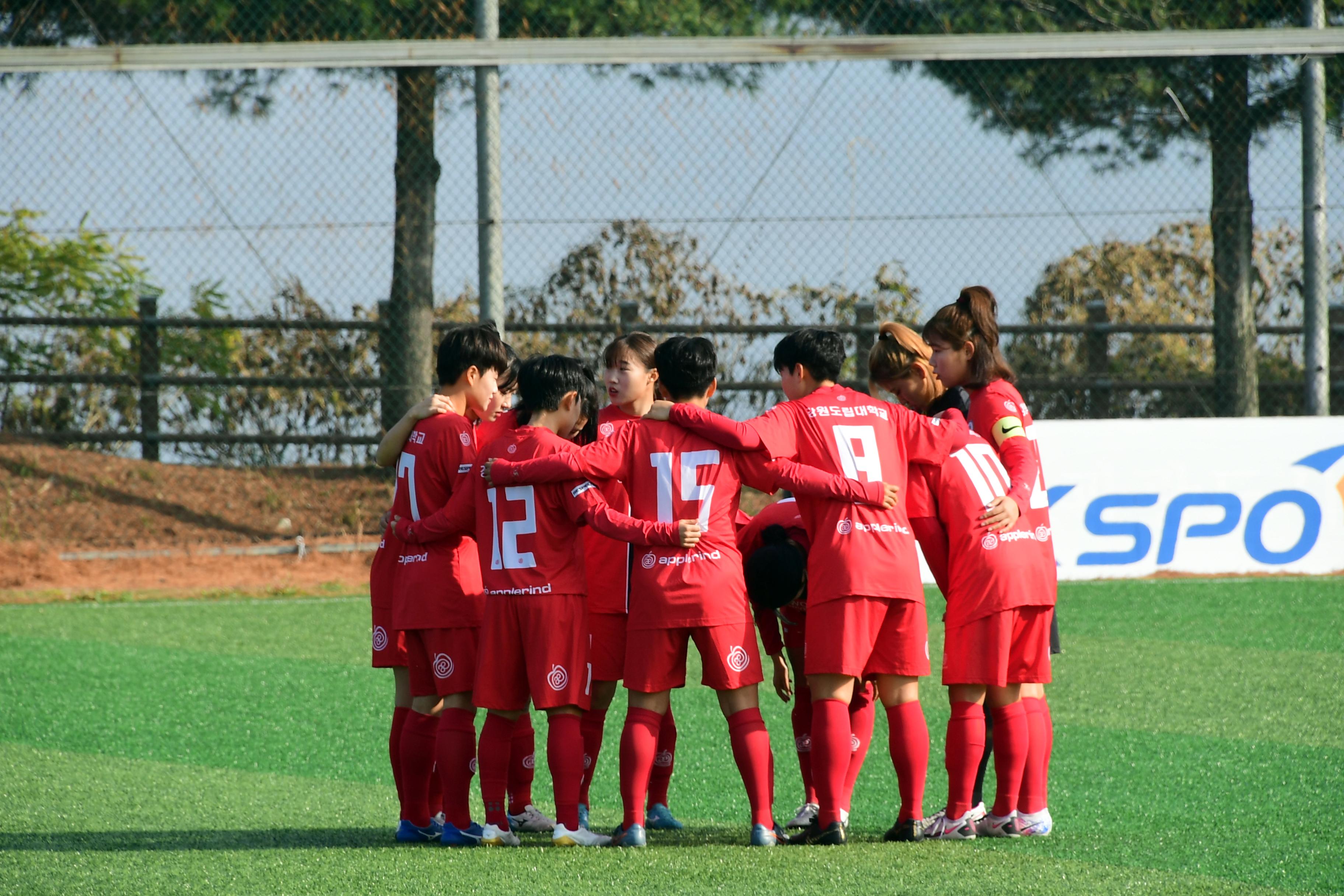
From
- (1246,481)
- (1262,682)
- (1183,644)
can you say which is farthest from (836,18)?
(1262,682)

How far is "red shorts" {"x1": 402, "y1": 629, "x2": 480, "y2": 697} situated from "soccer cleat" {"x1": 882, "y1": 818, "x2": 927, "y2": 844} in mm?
1343

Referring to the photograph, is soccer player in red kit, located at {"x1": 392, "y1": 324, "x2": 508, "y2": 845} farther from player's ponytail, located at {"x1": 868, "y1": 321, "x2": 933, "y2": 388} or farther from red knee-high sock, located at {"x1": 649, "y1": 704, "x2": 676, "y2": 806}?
player's ponytail, located at {"x1": 868, "y1": 321, "x2": 933, "y2": 388}

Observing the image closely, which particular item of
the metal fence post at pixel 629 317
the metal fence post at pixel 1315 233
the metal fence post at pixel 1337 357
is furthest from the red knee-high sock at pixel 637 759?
the metal fence post at pixel 1337 357

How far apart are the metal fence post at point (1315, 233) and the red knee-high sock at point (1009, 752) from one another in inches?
276

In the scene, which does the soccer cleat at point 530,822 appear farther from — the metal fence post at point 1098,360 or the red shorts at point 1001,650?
the metal fence post at point 1098,360

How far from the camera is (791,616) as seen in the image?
13.9ft

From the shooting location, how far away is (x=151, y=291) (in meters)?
11.3

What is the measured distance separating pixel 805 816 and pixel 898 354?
60.0 inches

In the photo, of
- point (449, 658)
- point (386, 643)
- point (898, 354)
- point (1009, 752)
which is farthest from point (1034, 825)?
point (386, 643)

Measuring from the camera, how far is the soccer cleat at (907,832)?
3910 mm

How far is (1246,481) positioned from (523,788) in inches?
271

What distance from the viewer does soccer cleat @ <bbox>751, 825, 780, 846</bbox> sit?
3857mm

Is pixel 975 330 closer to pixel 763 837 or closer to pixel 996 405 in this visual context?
pixel 996 405

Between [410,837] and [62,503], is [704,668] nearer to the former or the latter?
[410,837]
